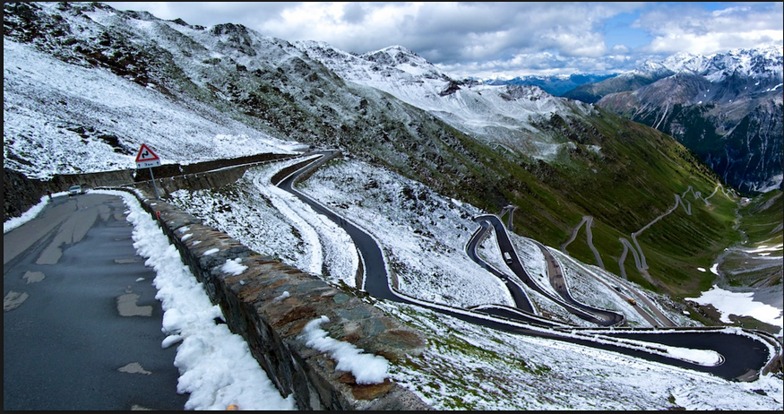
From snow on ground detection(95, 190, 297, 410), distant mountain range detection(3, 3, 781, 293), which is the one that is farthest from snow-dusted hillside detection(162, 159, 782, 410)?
distant mountain range detection(3, 3, 781, 293)

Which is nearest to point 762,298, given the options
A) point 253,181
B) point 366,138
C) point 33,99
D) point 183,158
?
point 366,138

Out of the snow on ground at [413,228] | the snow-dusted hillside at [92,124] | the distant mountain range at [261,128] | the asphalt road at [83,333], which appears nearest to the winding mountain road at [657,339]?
the snow on ground at [413,228]

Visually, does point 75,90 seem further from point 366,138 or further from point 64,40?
point 366,138

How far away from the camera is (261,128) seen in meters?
81.6

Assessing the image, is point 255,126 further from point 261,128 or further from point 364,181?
point 364,181

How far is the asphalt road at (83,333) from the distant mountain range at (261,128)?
16104mm

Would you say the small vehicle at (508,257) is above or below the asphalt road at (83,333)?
below

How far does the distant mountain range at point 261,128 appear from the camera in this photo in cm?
4028

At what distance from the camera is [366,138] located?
10944cm

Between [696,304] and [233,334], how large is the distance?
116 meters

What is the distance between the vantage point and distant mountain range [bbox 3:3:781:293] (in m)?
40.3

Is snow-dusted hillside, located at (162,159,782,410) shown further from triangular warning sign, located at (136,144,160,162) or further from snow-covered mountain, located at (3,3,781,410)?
triangular warning sign, located at (136,144,160,162)

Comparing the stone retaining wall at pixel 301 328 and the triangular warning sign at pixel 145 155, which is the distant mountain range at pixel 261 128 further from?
the stone retaining wall at pixel 301 328

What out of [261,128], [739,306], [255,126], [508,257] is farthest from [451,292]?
[739,306]
